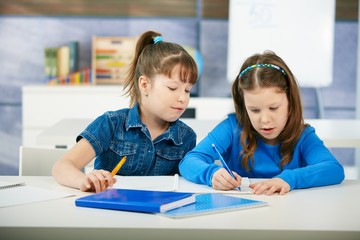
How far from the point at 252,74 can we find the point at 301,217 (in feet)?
2.40

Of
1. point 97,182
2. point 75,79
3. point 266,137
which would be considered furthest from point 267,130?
point 75,79

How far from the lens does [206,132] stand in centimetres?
263

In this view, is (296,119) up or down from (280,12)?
down

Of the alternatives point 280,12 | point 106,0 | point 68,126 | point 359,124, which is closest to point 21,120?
point 106,0

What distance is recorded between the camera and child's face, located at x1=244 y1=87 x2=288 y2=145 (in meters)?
1.79

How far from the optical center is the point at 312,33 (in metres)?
4.91

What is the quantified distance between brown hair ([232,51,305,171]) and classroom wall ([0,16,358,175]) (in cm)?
340

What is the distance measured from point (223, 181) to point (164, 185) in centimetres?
16

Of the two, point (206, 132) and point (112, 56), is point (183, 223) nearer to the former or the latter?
point (206, 132)

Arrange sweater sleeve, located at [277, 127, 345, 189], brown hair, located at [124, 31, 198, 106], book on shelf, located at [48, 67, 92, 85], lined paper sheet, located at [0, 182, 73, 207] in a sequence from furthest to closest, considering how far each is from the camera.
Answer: book on shelf, located at [48, 67, 92, 85], brown hair, located at [124, 31, 198, 106], sweater sleeve, located at [277, 127, 345, 189], lined paper sheet, located at [0, 182, 73, 207]

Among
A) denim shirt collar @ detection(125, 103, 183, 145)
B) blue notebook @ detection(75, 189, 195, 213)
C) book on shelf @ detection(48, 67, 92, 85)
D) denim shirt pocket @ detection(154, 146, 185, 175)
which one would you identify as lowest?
denim shirt pocket @ detection(154, 146, 185, 175)

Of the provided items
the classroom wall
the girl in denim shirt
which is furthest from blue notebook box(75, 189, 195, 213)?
the classroom wall

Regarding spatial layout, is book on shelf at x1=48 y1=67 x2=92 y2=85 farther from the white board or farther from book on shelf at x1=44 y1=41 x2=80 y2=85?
the white board

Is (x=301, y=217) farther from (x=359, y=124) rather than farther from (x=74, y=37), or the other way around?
(x=74, y=37)
